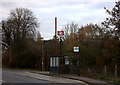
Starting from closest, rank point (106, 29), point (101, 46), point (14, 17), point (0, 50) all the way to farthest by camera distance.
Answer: point (101, 46), point (106, 29), point (0, 50), point (14, 17)

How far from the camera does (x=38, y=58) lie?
46219 mm

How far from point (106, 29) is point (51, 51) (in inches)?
716

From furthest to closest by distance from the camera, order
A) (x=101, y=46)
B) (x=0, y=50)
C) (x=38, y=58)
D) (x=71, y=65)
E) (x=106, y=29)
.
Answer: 1. (x=0, y=50)
2. (x=38, y=58)
3. (x=71, y=65)
4. (x=106, y=29)
5. (x=101, y=46)

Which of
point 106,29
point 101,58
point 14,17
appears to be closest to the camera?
point 101,58

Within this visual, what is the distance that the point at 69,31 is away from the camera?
59.5 meters

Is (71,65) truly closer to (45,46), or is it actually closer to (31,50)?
(45,46)

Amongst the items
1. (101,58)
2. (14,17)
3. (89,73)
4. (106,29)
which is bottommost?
(89,73)

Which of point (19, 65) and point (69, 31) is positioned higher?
point (69, 31)

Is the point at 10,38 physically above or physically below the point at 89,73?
above

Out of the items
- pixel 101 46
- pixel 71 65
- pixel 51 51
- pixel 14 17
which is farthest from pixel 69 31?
pixel 101 46

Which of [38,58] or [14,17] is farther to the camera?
[14,17]

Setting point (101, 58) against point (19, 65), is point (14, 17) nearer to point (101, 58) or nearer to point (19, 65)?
point (19, 65)

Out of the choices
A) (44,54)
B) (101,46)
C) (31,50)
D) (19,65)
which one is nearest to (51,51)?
(44,54)

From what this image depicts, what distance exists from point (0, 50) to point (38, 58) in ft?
37.6
